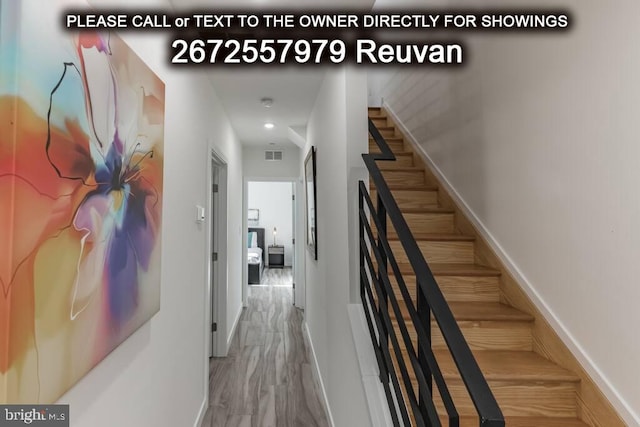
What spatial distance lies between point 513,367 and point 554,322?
30cm

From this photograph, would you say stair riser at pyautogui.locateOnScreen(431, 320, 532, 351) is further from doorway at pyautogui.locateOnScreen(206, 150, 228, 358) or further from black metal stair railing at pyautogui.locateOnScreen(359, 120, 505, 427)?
doorway at pyautogui.locateOnScreen(206, 150, 228, 358)

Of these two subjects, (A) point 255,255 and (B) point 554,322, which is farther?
(A) point 255,255

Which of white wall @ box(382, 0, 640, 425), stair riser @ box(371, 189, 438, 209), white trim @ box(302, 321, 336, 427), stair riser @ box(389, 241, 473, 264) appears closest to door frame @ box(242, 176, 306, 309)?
white trim @ box(302, 321, 336, 427)

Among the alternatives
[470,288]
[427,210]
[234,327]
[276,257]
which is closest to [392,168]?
[427,210]

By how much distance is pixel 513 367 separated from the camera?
1.47 metres

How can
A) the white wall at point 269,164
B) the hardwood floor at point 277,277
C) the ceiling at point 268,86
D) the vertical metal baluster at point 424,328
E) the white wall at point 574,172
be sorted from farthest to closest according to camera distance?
1. the hardwood floor at point 277,277
2. the white wall at point 269,164
3. the ceiling at point 268,86
4. the white wall at point 574,172
5. the vertical metal baluster at point 424,328

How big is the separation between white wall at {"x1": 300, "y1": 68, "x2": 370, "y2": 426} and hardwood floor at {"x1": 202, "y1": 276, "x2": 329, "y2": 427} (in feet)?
0.92

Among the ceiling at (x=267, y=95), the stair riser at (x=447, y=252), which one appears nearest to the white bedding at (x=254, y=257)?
the ceiling at (x=267, y=95)

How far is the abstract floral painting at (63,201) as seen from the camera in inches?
25.8

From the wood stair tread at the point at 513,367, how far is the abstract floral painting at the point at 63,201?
1318 mm

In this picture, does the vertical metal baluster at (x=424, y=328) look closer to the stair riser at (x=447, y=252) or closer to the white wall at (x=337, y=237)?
the white wall at (x=337, y=237)

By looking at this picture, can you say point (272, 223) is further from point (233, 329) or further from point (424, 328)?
point (424, 328)

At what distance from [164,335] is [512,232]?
1916mm

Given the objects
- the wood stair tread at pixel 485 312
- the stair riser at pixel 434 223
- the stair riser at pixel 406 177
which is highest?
the stair riser at pixel 406 177
